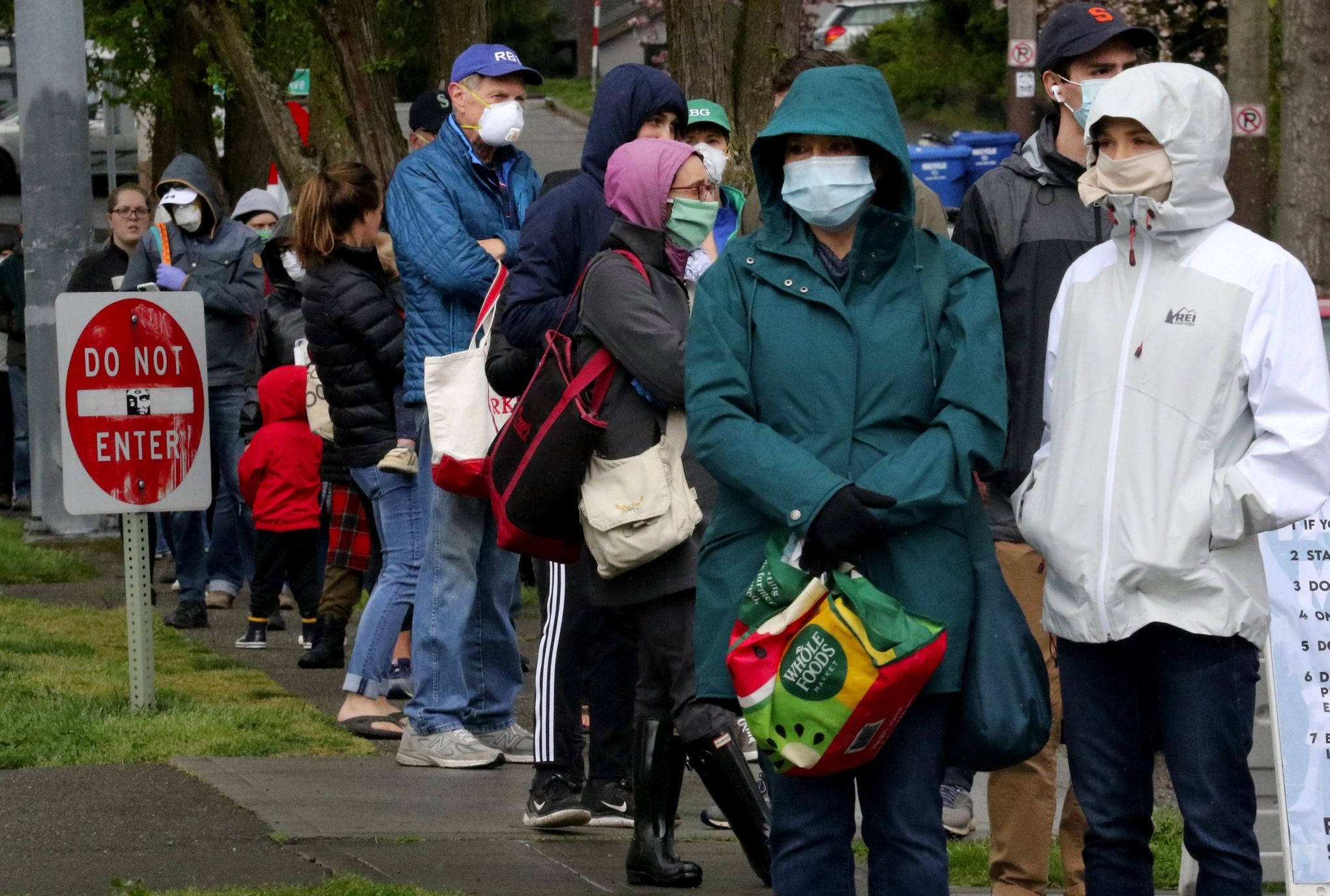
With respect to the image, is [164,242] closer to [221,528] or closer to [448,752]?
[221,528]

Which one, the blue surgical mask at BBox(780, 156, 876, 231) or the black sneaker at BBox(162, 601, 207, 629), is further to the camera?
the black sneaker at BBox(162, 601, 207, 629)

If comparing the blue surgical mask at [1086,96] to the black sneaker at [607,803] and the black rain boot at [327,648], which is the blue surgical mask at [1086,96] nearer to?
the black sneaker at [607,803]

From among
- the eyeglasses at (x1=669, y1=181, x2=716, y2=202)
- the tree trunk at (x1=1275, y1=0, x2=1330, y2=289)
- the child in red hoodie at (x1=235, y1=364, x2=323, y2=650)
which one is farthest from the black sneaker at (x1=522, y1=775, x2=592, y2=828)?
the tree trunk at (x1=1275, y1=0, x2=1330, y2=289)

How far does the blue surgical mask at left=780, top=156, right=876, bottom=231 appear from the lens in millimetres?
4086

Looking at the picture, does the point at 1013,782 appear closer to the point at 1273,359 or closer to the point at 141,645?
the point at 1273,359

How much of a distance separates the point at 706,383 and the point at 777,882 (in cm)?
97

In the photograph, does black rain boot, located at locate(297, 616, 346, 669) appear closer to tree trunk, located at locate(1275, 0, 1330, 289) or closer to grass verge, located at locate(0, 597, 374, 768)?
grass verge, located at locate(0, 597, 374, 768)

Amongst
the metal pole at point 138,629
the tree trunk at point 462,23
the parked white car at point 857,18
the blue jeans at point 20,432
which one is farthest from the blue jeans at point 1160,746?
the parked white car at point 857,18

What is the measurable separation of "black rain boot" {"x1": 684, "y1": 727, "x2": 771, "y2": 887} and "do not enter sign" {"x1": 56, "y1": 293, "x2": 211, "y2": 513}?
307 cm

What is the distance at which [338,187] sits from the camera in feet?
24.4

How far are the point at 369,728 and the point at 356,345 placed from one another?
1349mm

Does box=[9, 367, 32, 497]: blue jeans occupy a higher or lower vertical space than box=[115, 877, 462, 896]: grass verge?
lower

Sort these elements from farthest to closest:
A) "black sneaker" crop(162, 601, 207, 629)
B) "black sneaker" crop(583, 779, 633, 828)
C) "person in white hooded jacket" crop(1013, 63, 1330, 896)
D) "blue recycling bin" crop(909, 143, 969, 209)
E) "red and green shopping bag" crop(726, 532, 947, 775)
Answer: "blue recycling bin" crop(909, 143, 969, 209) → "black sneaker" crop(162, 601, 207, 629) → "black sneaker" crop(583, 779, 633, 828) → "person in white hooded jacket" crop(1013, 63, 1330, 896) → "red and green shopping bag" crop(726, 532, 947, 775)

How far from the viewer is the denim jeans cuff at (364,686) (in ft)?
24.5
